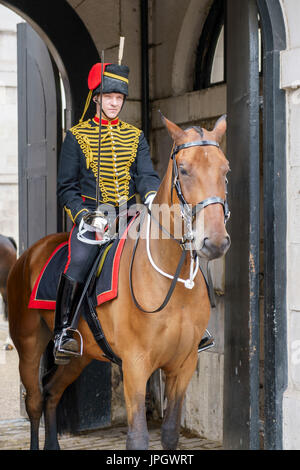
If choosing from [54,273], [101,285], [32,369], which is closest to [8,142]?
[32,369]

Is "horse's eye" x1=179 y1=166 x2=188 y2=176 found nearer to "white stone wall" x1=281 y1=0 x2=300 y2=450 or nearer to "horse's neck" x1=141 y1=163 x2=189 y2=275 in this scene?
"horse's neck" x1=141 y1=163 x2=189 y2=275

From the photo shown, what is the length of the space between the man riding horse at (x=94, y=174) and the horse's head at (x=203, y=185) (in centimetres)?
78

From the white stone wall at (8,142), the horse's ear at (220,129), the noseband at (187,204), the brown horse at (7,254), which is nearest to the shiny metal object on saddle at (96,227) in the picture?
the noseband at (187,204)

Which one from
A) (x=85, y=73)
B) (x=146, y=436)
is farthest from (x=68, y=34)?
(x=146, y=436)

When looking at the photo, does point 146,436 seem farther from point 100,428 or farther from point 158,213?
point 100,428

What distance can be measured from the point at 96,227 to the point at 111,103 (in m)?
0.86

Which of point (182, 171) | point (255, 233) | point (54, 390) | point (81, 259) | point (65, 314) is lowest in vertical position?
point (54, 390)

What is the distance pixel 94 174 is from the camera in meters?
4.84

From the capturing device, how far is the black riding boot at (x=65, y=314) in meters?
4.66

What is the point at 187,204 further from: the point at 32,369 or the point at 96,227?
the point at 32,369

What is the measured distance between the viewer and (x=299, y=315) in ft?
14.7

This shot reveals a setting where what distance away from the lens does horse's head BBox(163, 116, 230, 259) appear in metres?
3.59

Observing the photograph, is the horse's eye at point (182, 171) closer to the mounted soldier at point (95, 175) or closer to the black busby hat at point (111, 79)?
the mounted soldier at point (95, 175)

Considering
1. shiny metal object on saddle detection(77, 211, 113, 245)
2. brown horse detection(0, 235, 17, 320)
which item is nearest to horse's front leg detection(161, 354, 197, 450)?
shiny metal object on saddle detection(77, 211, 113, 245)
